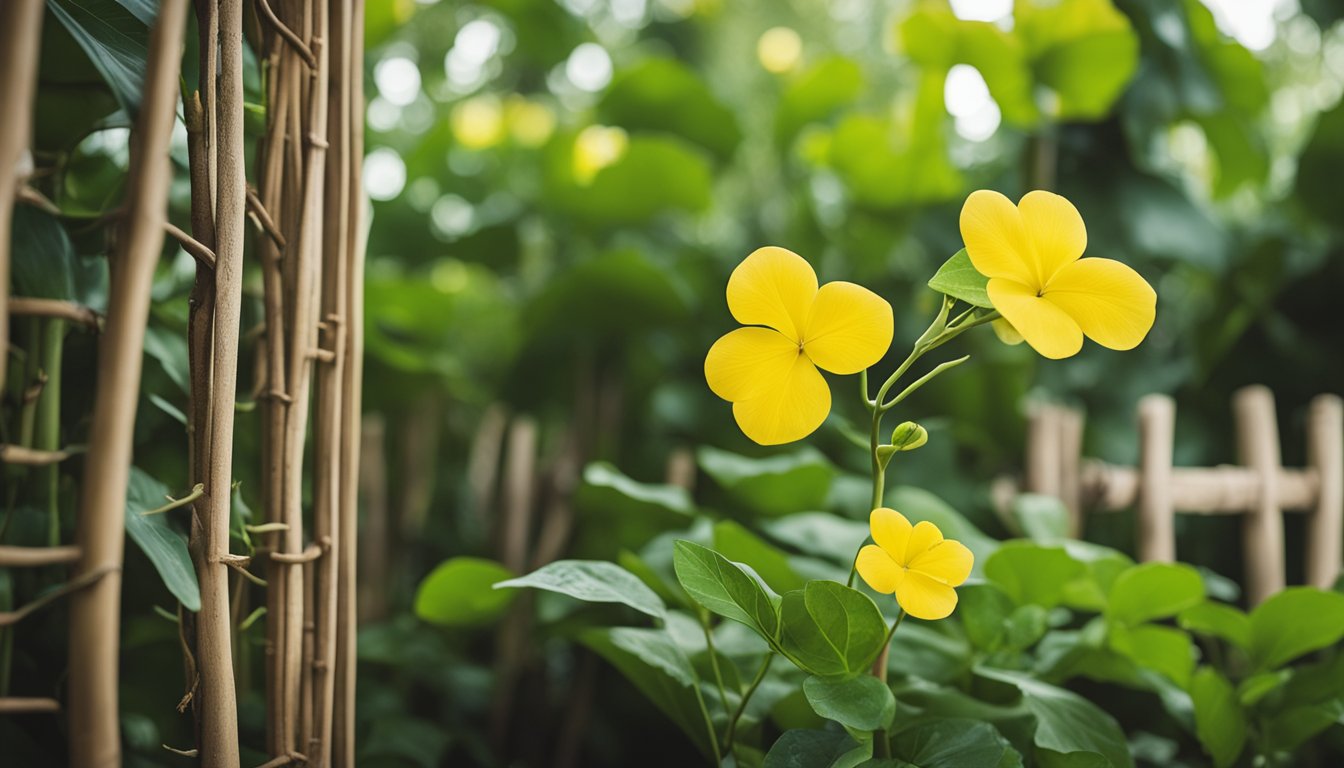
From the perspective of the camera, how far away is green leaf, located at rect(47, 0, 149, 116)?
32 cm

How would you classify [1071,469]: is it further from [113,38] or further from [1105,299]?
[113,38]

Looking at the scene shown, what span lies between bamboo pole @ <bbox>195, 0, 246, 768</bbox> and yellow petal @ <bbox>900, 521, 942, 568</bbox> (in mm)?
276

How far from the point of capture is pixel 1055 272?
0.34 meters

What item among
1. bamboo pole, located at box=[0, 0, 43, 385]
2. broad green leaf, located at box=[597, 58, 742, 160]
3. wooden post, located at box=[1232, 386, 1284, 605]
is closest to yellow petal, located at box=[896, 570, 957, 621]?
bamboo pole, located at box=[0, 0, 43, 385]

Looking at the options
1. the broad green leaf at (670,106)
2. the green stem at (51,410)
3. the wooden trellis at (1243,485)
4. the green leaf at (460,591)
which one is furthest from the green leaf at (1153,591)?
the broad green leaf at (670,106)

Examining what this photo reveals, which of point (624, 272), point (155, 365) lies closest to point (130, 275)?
point (155, 365)

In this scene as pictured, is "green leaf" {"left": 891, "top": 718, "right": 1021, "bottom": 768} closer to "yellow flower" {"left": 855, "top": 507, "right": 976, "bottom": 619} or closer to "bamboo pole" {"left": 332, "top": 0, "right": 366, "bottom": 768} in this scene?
"yellow flower" {"left": 855, "top": 507, "right": 976, "bottom": 619}

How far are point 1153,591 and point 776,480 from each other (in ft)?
0.94

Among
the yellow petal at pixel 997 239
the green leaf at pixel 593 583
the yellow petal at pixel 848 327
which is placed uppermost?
the yellow petal at pixel 997 239

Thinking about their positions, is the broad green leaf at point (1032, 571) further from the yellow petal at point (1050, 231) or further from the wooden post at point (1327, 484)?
the wooden post at point (1327, 484)

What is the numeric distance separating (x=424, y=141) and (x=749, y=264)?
952 mm

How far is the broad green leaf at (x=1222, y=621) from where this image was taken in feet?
1.83

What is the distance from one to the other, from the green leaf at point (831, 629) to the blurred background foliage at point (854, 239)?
46 centimetres

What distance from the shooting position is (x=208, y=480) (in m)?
0.34
